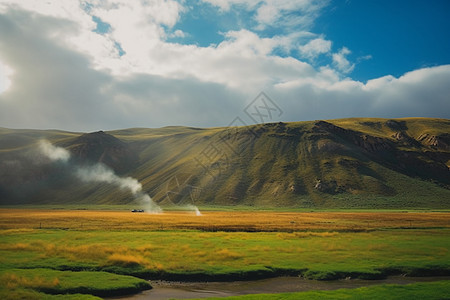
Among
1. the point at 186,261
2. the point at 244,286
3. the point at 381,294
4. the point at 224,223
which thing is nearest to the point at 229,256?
the point at 186,261

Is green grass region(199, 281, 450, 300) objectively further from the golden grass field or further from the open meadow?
the golden grass field

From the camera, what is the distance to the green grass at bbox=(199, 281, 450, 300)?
2447 centimetres

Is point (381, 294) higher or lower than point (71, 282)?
higher

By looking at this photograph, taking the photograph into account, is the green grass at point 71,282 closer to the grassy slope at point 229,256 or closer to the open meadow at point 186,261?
the open meadow at point 186,261

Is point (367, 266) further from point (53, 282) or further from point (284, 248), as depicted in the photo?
point (53, 282)

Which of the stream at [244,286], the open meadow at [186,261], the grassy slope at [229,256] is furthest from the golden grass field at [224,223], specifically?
the stream at [244,286]

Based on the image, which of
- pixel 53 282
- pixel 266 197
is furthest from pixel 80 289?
pixel 266 197

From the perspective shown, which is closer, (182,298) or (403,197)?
(182,298)

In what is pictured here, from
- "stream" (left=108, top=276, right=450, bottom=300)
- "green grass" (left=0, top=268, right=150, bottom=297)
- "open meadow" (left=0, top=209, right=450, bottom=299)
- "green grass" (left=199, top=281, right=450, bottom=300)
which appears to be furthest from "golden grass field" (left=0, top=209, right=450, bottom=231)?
"green grass" (left=199, top=281, right=450, bottom=300)

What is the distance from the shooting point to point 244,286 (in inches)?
1217

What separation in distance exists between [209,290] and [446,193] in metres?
206

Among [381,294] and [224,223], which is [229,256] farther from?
[224,223]

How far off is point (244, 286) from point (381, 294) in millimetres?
11942

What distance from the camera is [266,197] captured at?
18588cm
